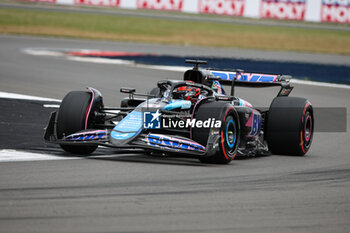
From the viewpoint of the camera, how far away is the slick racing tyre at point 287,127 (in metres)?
10.3

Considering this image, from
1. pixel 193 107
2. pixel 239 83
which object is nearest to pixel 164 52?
pixel 239 83

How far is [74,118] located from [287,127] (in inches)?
121

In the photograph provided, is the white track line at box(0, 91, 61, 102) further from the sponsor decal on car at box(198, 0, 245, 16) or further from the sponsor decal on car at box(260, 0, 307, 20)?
the sponsor decal on car at box(198, 0, 245, 16)

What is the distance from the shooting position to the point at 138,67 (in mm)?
22797

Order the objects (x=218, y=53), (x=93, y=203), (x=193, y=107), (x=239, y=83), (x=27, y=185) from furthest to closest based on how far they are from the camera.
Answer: (x=218, y=53)
(x=239, y=83)
(x=193, y=107)
(x=27, y=185)
(x=93, y=203)

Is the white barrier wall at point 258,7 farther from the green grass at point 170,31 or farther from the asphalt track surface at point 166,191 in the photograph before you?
the asphalt track surface at point 166,191

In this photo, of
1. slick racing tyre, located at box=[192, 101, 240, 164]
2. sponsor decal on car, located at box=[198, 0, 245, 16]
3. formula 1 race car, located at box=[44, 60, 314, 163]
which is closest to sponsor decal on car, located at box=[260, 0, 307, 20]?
sponsor decal on car, located at box=[198, 0, 245, 16]

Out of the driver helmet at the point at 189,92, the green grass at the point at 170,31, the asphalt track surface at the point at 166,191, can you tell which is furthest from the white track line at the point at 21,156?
the green grass at the point at 170,31

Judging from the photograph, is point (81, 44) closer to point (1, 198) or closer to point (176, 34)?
point (176, 34)

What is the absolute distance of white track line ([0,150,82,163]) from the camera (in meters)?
8.80

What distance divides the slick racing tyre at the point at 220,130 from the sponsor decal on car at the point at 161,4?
31.9m

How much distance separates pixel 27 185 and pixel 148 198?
1271 millimetres

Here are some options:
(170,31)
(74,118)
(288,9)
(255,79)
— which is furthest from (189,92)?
(288,9)

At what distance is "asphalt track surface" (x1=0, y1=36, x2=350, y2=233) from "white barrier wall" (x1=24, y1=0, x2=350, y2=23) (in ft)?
92.3
